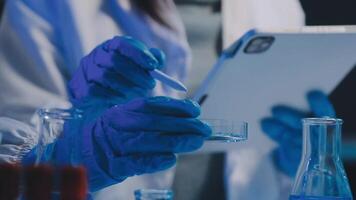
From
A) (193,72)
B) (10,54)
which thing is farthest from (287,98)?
(10,54)

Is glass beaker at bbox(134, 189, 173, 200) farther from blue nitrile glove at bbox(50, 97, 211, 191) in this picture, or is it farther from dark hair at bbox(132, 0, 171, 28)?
dark hair at bbox(132, 0, 171, 28)

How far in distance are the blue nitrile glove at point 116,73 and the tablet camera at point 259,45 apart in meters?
0.19

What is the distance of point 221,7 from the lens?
57.8 inches

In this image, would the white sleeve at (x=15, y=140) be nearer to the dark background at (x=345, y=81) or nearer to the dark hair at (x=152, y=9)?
the dark hair at (x=152, y=9)

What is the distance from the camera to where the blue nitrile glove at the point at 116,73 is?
2.84 feet

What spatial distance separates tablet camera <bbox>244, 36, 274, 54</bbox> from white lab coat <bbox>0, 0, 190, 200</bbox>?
0.28m

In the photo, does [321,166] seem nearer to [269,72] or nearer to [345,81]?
[269,72]

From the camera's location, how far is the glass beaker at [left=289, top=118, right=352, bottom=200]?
77cm

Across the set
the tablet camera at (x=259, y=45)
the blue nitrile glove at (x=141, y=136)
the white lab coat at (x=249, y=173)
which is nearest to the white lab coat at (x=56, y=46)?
the white lab coat at (x=249, y=173)

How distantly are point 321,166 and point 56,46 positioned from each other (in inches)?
27.3

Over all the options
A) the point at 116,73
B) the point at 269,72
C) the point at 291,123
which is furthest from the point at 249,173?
the point at 116,73

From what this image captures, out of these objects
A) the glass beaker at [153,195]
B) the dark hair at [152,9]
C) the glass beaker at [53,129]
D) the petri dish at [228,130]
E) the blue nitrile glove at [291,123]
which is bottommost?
the glass beaker at [153,195]

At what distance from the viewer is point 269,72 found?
3.90 ft

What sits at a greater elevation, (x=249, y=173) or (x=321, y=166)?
(x=249, y=173)
